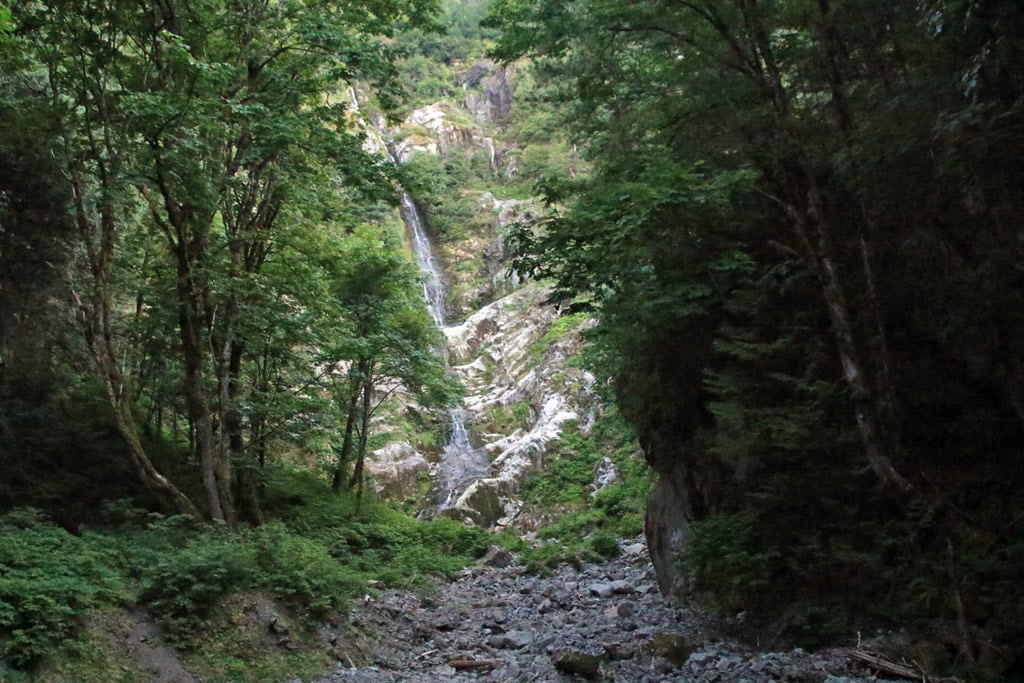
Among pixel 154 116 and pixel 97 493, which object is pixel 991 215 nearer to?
pixel 154 116

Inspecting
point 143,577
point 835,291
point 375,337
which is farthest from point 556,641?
point 375,337

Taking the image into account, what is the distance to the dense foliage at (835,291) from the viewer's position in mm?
5258

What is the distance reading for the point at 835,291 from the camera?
684cm

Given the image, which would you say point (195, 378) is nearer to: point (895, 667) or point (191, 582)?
point (191, 582)

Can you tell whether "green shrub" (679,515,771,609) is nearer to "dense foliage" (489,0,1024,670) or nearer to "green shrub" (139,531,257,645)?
"dense foliage" (489,0,1024,670)

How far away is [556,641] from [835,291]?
17.3 ft

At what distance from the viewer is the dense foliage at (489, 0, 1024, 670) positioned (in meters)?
5.26

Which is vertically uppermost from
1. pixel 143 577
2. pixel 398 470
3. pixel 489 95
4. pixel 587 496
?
pixel 489 95

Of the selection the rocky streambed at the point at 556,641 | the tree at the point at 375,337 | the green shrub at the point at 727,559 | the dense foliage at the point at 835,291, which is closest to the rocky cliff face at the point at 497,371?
the tree at the point at 375,337

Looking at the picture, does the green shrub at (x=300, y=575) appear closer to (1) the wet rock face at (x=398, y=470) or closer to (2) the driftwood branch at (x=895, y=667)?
(2) the driftwood branch at (x=895, y=667)

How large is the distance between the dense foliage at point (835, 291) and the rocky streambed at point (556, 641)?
75 cm

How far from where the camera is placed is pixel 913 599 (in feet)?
19.1

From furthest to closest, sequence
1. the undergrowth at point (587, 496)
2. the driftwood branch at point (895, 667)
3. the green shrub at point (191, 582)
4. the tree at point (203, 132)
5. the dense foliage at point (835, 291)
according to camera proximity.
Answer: the undergrowth at point (587, 496) < the tree at point (203, 132) < the green shrub at point (191, 582) < the dense foliage at point (835, 291) < the driftwood branch at point (895, 667)

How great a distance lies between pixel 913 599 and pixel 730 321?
375 centimetres
